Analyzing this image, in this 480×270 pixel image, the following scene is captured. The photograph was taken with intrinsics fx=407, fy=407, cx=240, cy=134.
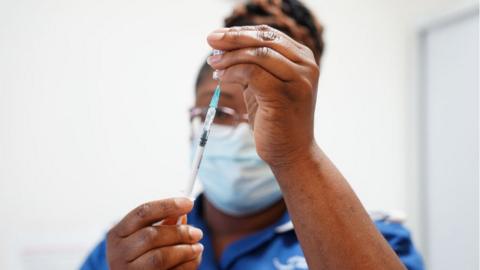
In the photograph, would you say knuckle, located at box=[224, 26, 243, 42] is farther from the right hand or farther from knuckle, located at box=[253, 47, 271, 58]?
the right hand

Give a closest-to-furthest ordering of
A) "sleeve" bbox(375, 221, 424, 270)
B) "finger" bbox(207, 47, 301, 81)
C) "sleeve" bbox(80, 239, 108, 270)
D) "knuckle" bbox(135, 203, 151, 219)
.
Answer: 1. "finger" bbox(207, 47, 301, 81)
2. "knuckle" bbox(135, 203, 151, 219)
3. "sleeve" bbox(375, 221, 424, 270)
4. "sleeve" bbox(80, 239, 108, 270)

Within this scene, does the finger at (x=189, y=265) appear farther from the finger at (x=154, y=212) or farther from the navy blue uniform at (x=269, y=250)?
the navy blue uniform at (x=269, y=250)

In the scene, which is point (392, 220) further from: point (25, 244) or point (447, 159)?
point (25, 244)

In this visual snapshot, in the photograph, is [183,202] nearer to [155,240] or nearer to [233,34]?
[155,240]

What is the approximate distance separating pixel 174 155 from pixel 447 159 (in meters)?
0.96

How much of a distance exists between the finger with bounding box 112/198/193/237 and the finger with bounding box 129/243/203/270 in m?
0.04

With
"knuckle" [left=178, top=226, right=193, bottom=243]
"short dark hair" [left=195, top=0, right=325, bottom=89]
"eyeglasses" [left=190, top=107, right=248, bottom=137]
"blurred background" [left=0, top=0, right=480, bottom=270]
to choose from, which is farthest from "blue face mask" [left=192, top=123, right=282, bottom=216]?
"blurred background" [left=0, top=0, right=480, bottom=270]

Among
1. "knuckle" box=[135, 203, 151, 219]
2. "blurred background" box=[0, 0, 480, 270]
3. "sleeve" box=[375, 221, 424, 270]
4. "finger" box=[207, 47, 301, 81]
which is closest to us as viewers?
"finger" box=[207, 47, 301, 81]

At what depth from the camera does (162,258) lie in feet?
1.64

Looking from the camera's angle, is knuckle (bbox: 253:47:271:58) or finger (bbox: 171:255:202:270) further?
finger (bbox: 171:255:202:270)

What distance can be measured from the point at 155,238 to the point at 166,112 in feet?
2.74

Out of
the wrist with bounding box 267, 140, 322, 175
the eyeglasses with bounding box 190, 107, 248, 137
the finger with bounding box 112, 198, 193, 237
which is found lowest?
the finger with bounding box 112, 198, 193, 237

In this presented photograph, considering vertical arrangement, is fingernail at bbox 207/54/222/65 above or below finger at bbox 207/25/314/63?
below

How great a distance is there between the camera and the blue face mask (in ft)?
2.56
